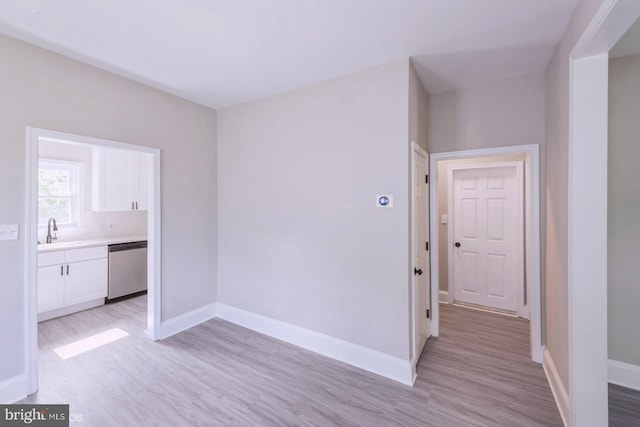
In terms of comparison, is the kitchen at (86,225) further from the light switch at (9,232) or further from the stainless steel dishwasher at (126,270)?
the light switch at (9,232)

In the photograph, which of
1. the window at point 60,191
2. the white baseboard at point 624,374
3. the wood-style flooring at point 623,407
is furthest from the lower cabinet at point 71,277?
the white baseboard at point 624,374

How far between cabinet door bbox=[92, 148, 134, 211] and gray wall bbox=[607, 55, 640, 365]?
5.86 metres

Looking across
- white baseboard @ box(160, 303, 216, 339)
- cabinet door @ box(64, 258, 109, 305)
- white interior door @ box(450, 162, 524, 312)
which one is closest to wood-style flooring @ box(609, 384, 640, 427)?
white interior door @ box(450, 162, 524, 312)

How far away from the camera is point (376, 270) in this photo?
8.05 feet

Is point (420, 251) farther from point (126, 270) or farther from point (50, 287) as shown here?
point (50, 287)

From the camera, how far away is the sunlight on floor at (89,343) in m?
2.69

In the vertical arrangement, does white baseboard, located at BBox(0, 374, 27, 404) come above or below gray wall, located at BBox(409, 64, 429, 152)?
below

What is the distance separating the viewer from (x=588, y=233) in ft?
5.20

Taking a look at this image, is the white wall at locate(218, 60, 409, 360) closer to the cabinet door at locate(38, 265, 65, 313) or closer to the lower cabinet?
the lower cabinet

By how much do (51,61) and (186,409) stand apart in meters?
3.05

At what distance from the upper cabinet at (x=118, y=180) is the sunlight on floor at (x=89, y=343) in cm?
201

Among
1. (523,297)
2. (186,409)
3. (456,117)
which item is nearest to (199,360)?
(186,409)

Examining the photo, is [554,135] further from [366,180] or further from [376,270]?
[376,270]

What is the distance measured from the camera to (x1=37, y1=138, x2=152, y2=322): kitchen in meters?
3.53
